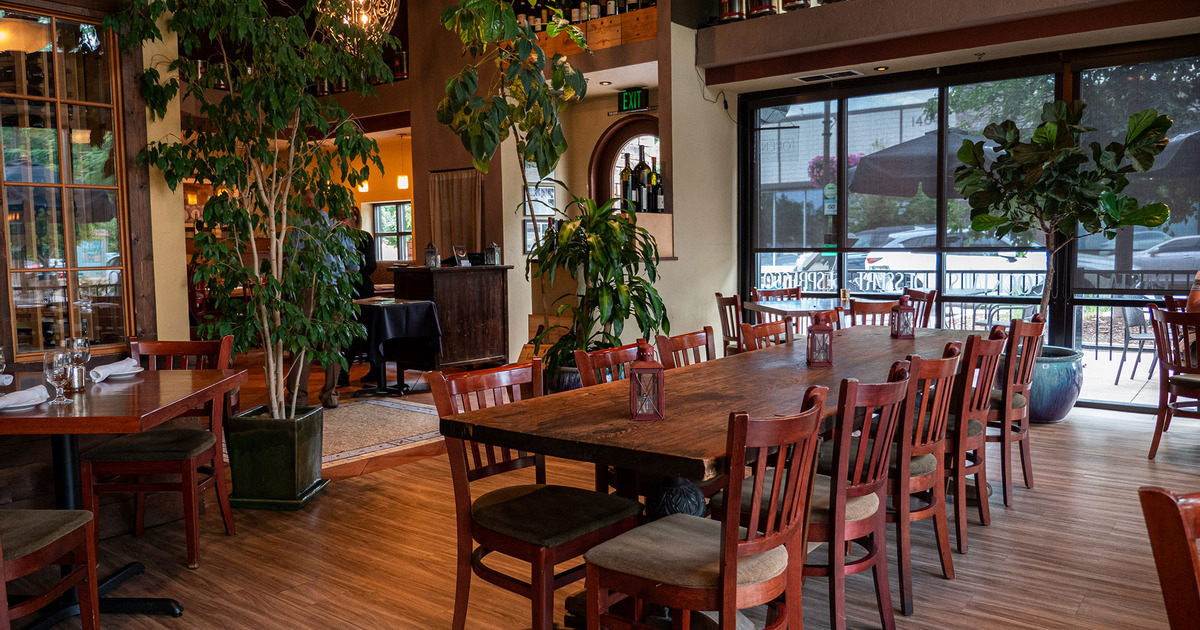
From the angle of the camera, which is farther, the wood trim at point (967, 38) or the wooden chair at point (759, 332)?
the wood trim at point (967, 38)

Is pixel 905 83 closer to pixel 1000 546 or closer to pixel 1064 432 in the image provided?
pixel 1064 432

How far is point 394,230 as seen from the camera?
12734mm

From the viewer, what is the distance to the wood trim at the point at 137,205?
4.30 m

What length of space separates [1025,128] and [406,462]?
5109 mm

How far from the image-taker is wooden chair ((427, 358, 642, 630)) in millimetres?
2279

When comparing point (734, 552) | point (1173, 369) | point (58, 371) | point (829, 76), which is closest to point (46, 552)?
point (58, 371)

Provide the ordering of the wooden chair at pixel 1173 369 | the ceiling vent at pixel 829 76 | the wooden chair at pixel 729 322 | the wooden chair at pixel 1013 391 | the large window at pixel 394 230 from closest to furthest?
the wooden chair at pixel 1013 391, the wooden chair at pixel 1173 369, the wooden chair at pixel 729 322, the ceiling vent at pixel 829 76, the large window at pixel 394 230

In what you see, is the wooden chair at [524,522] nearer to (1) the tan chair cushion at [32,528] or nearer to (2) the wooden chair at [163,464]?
(1) the tan chair cushion at [32,528]

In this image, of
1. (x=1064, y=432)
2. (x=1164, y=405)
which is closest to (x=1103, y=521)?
(x=1164, y=405)

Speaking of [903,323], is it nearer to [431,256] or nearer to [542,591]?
[542,591]

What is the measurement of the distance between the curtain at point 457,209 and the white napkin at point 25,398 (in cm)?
623

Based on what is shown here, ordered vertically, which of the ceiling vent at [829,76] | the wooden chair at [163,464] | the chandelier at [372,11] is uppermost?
the chandelier at [372,11]

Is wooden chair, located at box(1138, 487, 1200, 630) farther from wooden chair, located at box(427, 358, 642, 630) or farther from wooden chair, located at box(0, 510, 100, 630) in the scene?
wooden chair, located at box(0, 510, 100, 630)

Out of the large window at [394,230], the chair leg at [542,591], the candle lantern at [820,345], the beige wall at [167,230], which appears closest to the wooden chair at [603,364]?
the candle lantern at [820,345]
